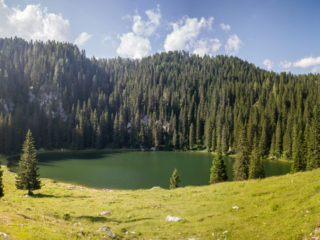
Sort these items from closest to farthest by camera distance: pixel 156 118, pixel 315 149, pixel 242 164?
pixel 242 164
pixel 315 149
pixel 156 118

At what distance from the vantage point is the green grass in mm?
14796

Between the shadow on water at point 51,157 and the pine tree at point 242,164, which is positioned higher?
the pine tree at point 242,164

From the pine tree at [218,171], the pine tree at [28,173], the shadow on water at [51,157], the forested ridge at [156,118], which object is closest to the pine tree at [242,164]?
the pine tree at [218,171]

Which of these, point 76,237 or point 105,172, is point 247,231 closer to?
point 76,237

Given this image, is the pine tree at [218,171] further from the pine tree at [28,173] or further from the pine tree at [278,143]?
the pine tree at [278,143]

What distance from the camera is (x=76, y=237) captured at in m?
14.6

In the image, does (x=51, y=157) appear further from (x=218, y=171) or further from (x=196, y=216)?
(x=196, y=216)

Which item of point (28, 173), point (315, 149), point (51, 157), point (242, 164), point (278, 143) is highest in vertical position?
point (315, 149)

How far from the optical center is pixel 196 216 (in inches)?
890

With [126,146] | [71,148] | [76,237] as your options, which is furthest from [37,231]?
[126,146]

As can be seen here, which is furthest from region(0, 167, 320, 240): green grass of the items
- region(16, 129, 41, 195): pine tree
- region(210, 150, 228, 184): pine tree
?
region(210, 150, 228, 184): pine tree

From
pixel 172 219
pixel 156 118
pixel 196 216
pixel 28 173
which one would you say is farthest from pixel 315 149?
pixel 156 118

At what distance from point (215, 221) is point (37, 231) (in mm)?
14626

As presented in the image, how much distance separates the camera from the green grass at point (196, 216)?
14796 mm
